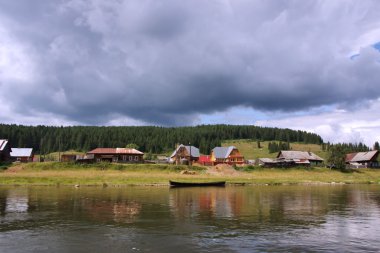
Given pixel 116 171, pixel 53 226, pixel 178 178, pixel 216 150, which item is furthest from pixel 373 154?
pixel 53 226

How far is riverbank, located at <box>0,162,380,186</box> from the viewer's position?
276 feet

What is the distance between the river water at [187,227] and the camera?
23.5 metres

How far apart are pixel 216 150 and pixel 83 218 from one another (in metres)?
131

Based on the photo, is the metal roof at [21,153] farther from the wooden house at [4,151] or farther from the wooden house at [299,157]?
the wooden house at [299,157]

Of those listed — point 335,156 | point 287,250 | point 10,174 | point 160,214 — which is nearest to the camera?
point 287,250

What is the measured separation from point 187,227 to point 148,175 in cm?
6853

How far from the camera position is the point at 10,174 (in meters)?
93.9

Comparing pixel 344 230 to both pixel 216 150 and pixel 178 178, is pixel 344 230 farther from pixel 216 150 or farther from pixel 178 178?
pixel 216 150

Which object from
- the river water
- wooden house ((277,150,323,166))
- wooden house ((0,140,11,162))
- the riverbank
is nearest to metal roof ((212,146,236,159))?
wooden house ((277,150,323,166))

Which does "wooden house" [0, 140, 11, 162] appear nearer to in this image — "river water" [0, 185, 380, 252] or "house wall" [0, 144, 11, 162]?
"house wall" [0, 144, 11, 162]

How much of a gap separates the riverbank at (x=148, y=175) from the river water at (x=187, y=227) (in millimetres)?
39550

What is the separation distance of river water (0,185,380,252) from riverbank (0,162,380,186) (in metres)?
39.5

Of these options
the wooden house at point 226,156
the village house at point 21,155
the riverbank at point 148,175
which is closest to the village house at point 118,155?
the village house at point 21,155

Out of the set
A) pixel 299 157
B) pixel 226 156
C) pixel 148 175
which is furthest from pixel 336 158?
pixel 148 175
